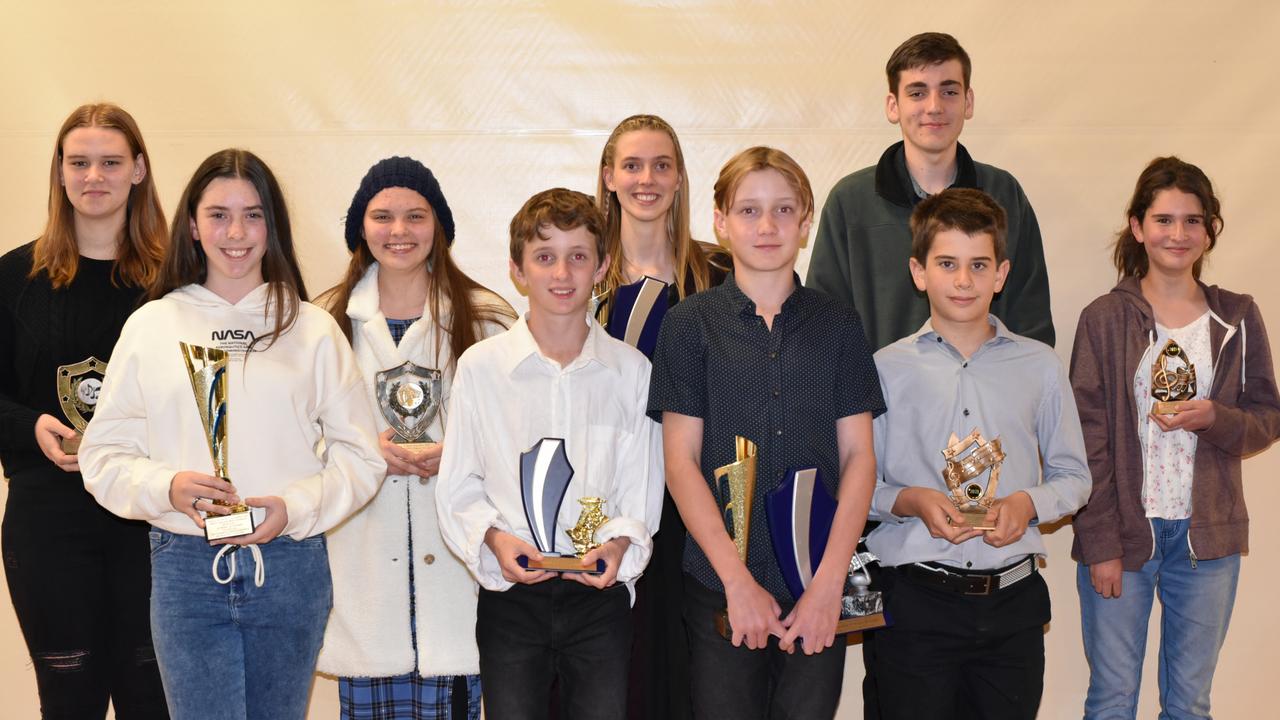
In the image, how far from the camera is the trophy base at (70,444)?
9.14ft

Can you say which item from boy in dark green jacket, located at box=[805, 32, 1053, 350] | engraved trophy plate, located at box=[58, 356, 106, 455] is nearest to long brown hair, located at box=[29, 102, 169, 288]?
engraved trophy plate, located at box=[58, 356, 106, 455]

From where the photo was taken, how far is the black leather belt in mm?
2607

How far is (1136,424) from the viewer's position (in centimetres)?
327

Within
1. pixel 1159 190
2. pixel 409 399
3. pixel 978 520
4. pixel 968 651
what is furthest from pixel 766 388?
pixel 1159 190

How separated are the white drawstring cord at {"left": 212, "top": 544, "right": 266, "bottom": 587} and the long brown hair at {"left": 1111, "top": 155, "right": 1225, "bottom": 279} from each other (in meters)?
2.91

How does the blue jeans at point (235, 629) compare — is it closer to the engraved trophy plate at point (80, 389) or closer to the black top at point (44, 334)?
the engraved trophy plate at point (80, 389)

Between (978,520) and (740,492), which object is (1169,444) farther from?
(740,492)

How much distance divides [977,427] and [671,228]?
3.77ft

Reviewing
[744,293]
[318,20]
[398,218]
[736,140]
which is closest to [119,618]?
[398,218]

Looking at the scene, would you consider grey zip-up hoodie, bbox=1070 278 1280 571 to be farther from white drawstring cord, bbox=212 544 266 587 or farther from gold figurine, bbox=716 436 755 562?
white drawstring cord, bbox=212 544 266 587

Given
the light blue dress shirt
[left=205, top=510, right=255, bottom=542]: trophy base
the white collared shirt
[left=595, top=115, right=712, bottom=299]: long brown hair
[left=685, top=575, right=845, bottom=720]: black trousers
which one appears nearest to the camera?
[left=205, top=510, right=255, bottom=542]: trophy base

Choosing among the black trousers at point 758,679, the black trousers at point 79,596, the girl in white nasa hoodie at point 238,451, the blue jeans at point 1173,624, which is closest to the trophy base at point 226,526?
the girl in white nasa hoodie at point 238,451

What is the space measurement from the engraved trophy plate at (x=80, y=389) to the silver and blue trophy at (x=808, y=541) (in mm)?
1938

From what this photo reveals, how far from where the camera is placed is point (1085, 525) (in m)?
3.21
